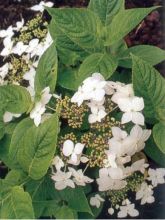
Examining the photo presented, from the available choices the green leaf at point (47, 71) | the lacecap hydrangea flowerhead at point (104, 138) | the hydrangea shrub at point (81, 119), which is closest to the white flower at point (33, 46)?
the hydrangea shrub at point (81, 119)

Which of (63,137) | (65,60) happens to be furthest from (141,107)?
(65,60)

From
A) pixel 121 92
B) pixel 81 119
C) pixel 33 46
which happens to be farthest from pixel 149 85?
pixel 33 46

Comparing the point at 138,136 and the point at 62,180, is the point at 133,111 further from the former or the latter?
the point at 62,180

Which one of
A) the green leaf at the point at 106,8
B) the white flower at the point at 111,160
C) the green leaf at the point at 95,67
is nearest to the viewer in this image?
the white flower at the point at 111,160

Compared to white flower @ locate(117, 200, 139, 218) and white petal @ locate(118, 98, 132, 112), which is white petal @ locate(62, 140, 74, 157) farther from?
white flower @ locate(117, 200, 139, 218)

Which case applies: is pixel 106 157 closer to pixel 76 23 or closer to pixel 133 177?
pixel 133 177

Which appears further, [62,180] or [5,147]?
[5,147]

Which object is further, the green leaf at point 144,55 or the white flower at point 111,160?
the green leaf at point 144,55

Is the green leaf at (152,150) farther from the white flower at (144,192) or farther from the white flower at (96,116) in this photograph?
the white flower at (96,116)
